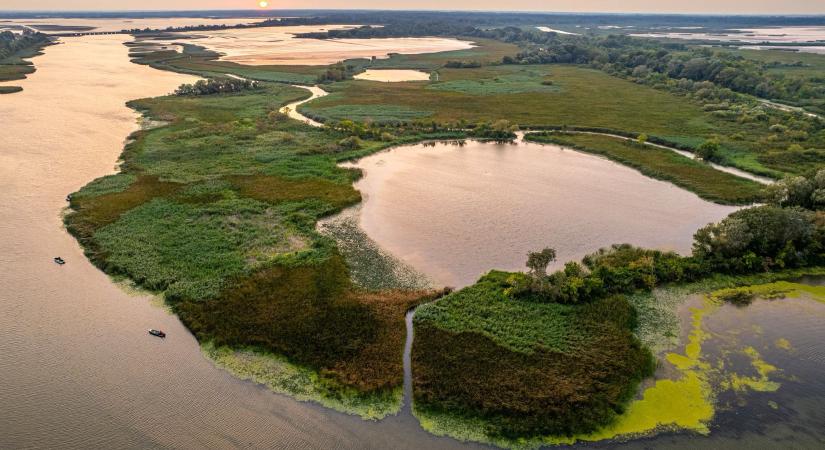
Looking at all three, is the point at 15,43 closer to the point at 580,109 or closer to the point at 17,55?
the point at 17,55

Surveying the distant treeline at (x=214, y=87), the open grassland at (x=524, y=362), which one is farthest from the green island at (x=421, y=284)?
the distant treeline at (x=214, y=87)

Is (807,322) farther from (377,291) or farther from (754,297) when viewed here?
(377,291)

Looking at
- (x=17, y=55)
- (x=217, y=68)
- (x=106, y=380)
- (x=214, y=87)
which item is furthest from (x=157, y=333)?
(x=17, y=55)

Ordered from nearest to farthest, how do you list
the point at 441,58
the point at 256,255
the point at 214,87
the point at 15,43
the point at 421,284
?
the point at 421,284 < the point at 256,255 < the point at 214,87 < the point at 15,43 < the point at 441,58

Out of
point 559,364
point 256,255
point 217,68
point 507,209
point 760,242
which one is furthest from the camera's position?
point 217,68

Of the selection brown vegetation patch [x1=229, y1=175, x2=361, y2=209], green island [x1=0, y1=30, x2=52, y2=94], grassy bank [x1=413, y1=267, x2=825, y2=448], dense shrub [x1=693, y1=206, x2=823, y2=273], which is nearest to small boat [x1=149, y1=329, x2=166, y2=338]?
grassy bank [x1=413, y1=267, x2=825, y2=448]

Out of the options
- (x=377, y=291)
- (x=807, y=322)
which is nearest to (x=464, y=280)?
(x=377, y=291)
